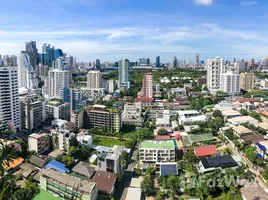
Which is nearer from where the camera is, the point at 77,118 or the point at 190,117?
the point at 77,118

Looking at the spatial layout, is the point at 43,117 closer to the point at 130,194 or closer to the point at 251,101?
the point at 130,194

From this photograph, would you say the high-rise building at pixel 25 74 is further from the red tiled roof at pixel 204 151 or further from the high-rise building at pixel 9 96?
the red tiled roof at pixel 204 151

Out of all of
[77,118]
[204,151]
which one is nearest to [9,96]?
[77,118]

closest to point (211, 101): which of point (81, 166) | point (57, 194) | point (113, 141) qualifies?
point (113, 141)

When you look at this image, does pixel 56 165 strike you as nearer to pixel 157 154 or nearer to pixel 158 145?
pixel 157 154

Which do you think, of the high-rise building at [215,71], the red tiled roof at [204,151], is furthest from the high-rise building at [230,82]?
the red tiled roof at [204,151]

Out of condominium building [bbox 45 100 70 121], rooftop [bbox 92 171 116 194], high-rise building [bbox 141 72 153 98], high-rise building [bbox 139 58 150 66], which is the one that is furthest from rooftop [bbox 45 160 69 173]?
high-rise building [bbox 139 58 150 66]

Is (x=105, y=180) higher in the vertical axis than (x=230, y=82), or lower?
lower
